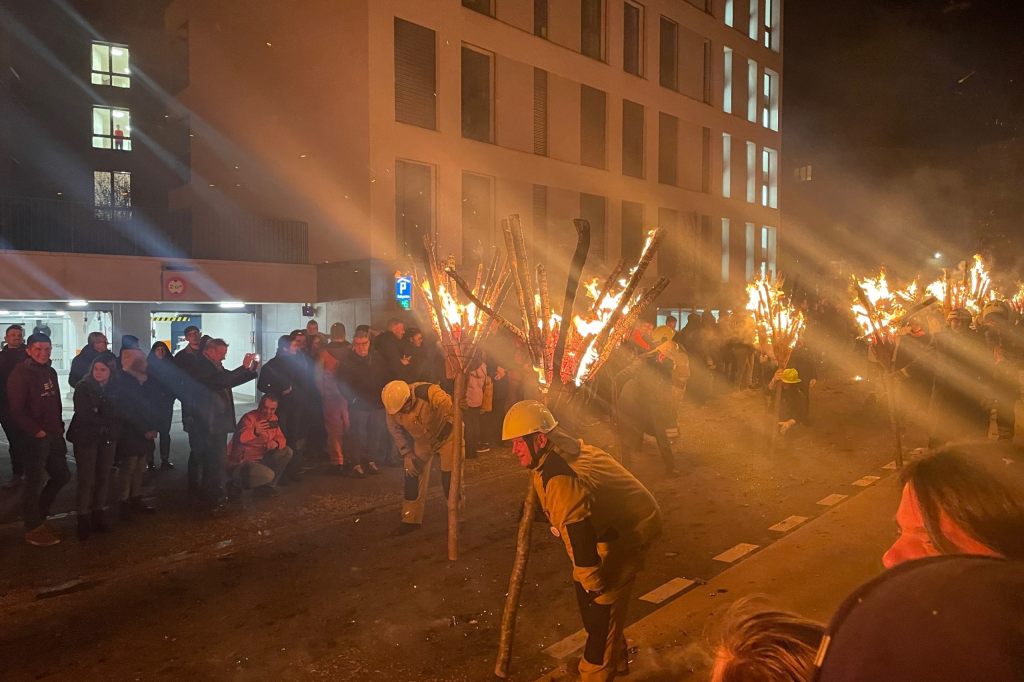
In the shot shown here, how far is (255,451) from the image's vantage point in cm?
959

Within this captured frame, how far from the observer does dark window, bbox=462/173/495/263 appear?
818 inches

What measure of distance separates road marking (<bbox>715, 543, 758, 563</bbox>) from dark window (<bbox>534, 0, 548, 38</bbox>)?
62.3ft

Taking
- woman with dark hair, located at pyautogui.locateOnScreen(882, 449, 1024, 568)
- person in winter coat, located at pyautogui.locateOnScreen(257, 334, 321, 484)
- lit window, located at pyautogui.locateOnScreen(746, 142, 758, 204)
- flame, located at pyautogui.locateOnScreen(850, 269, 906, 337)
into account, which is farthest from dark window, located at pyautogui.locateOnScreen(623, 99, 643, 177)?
woman with dark hair, located at pyautogui.locateOnScreen(882, 449, 1024, 568)

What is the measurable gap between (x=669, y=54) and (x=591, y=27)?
16.5 ft

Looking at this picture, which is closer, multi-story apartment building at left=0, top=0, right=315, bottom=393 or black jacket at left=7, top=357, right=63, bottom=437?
black jacket at left=7, top=357, right=63, bottom=437

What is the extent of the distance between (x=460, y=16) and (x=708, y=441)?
13.2 meters

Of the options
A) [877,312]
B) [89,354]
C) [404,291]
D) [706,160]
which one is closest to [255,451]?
[89,354]

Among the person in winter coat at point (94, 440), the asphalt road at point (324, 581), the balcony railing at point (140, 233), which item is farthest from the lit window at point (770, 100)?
the person in winter coat at point (94, 440)

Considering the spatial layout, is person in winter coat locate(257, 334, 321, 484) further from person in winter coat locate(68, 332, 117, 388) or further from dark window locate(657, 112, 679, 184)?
dark window locate(657, 112, 679, 184)

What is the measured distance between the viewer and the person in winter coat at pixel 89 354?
419 inches

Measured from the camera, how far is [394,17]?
60.4 feet

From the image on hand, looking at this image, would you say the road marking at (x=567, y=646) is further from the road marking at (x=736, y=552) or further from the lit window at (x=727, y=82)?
the lit window at (x=727, y=82)

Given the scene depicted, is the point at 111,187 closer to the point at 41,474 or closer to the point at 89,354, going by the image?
the point at 89,354

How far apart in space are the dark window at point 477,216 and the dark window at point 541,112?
2.62 metres
